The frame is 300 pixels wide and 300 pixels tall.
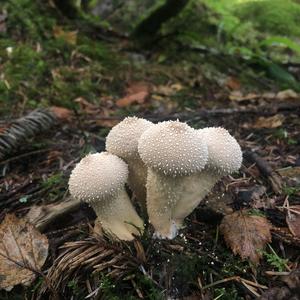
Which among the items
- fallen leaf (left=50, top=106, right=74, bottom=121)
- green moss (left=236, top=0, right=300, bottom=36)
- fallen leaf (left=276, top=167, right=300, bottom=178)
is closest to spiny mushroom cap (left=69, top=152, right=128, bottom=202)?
fallen leaf (left=276, top=167, right=300, bottom=178)

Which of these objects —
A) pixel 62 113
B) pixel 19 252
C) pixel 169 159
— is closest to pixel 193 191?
pixel 169 159

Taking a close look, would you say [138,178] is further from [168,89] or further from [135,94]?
[168,89]

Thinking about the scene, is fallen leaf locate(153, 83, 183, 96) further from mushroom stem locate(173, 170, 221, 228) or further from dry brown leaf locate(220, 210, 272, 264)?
dry brown leaf locate(220, 210, 272, 264)

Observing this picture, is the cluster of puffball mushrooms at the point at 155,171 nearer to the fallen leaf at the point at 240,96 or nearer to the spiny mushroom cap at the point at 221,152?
the spiny mushroom cap at the point at 221,152

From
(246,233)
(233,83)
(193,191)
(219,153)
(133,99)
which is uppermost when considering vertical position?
(219,153)

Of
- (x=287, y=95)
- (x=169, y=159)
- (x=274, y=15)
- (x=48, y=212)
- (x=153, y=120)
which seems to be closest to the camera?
(x=169, y=159)

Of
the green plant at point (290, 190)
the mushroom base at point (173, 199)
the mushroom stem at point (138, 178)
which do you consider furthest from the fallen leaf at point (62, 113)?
the green plant at point (290, 190)
